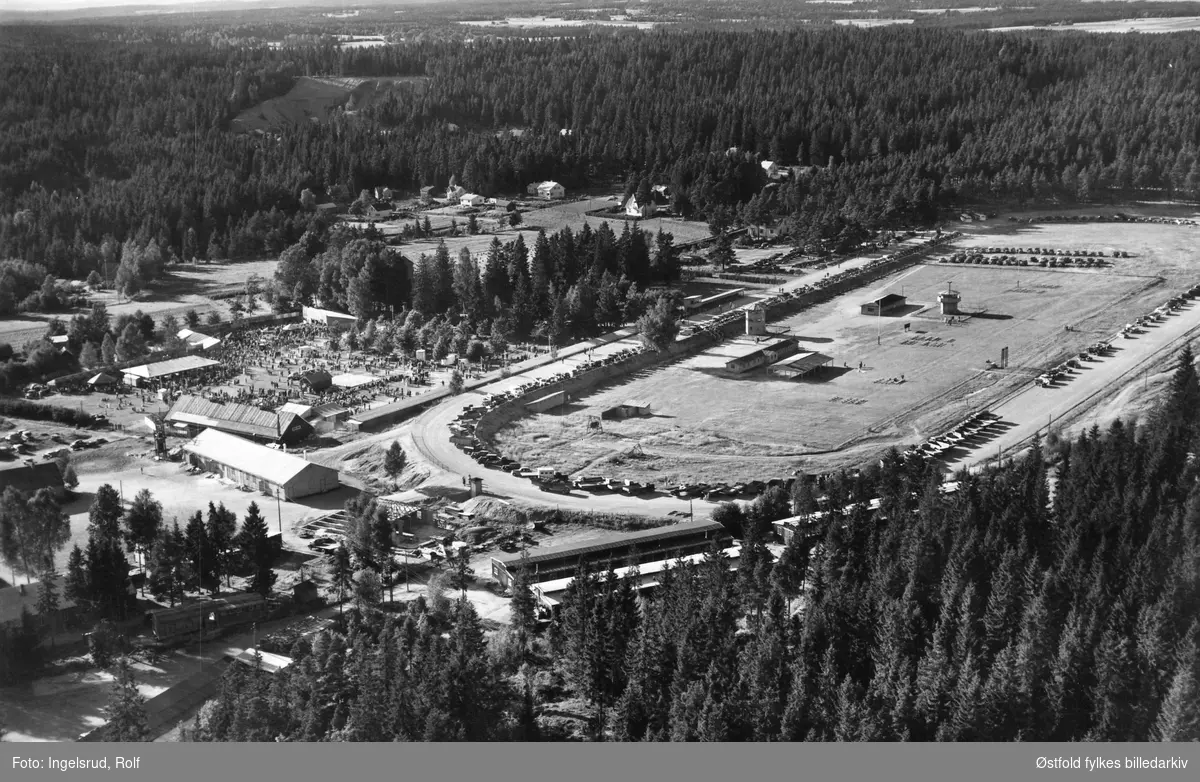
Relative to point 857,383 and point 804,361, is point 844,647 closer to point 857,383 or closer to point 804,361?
point 857,383

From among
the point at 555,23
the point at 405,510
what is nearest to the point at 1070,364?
the point at 405,510

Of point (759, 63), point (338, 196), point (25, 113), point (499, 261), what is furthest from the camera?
point (759, 63)

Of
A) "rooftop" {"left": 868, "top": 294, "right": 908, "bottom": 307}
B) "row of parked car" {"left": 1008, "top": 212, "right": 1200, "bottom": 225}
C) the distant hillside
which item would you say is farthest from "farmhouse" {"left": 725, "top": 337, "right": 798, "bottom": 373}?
the distant hillside

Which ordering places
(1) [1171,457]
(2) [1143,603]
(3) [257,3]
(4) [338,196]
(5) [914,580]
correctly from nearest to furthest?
1. (2) [1143,603]
2. (5) [914,580]
3. (1) [1171,457]
4. (4) [338,196]
5. (3) [257,3]

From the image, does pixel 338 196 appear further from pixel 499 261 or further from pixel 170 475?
pixel 170 475

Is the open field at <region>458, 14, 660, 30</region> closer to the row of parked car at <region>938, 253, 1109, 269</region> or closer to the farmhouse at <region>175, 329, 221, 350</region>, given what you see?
the row of parked car at <region>938, 253, 1109, 269</region>

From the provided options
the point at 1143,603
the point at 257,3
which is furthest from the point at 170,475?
the point at 257,3
